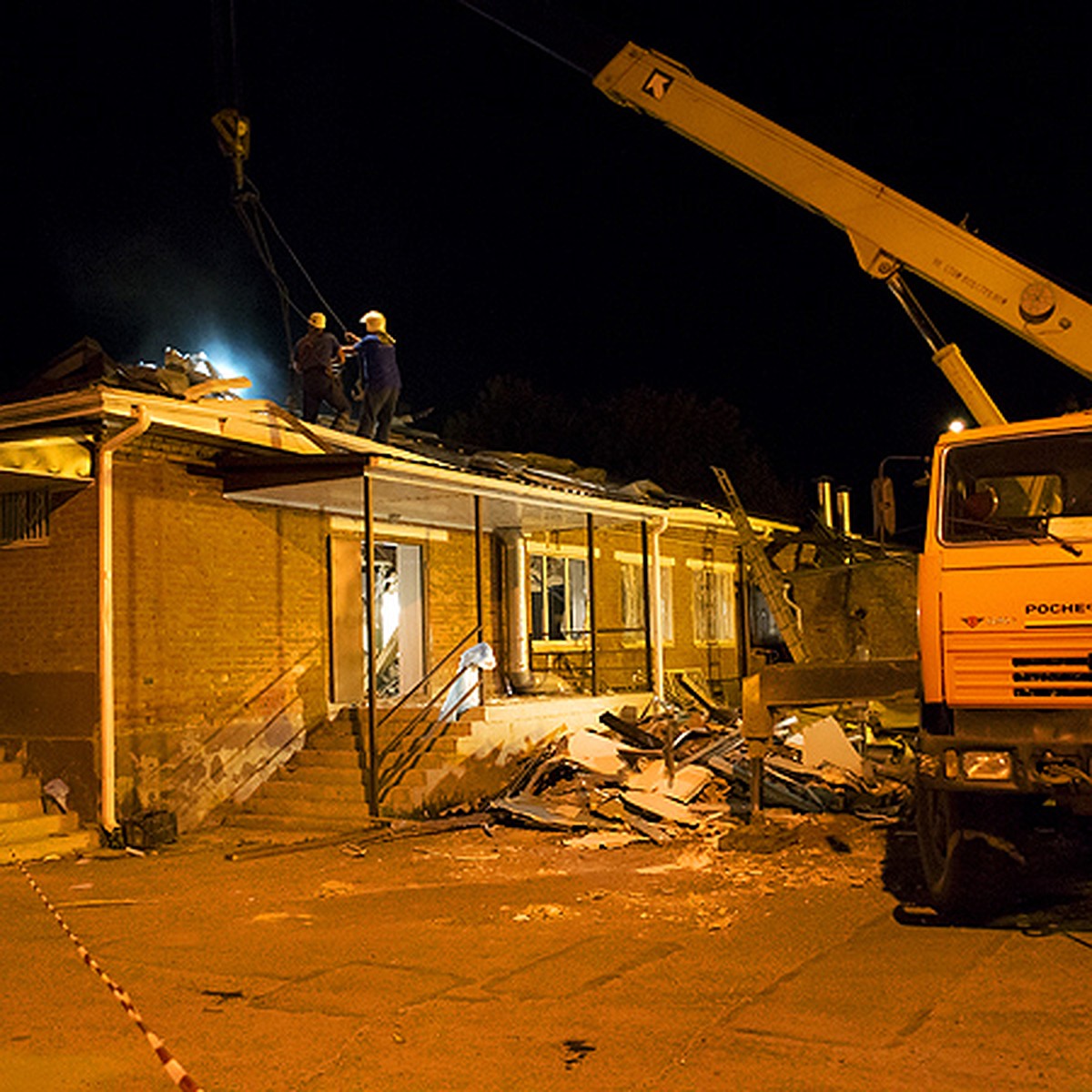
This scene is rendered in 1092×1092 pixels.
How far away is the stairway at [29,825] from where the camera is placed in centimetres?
1071

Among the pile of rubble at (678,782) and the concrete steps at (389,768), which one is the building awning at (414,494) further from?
the pile of rubble at (678,782)

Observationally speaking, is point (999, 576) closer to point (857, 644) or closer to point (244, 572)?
point (244, 572)

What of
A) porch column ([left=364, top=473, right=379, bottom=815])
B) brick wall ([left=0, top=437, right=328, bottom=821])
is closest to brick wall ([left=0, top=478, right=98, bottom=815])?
brick wall ([left=0, top=437, right=328, bottom=821])

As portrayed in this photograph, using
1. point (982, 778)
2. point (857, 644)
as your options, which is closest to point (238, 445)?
point (982, 778)

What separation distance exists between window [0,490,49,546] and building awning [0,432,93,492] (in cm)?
30

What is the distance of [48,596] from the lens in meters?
11.8

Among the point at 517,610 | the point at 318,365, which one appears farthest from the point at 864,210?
the point at 517,610

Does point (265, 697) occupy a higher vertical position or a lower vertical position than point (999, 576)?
lower

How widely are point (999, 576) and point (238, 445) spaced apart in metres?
8.19

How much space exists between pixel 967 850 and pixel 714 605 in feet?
52.2

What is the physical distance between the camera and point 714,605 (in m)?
23.3

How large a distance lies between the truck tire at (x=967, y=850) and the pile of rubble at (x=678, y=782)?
11.7ft

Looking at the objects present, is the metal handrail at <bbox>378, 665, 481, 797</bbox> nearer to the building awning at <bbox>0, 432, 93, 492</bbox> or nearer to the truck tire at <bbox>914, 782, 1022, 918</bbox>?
the building awning at <bbox>0, 432, 93, 492</bbox>

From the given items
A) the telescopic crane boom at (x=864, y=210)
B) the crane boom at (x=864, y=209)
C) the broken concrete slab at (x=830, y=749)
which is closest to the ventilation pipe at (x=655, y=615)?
the broken concrete slab at (x=830, y=749)
